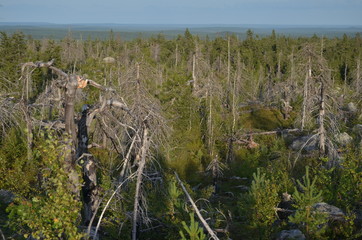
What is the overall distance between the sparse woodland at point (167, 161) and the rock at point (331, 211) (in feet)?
0.22

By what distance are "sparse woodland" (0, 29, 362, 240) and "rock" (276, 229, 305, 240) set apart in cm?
5

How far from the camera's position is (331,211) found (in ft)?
36.4

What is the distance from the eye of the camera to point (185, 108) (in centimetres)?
2756

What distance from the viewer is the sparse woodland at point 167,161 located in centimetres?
714

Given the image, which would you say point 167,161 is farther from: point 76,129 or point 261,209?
point 76,129

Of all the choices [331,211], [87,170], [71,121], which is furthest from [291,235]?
[71,121]

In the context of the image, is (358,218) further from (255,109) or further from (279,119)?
(255,109)

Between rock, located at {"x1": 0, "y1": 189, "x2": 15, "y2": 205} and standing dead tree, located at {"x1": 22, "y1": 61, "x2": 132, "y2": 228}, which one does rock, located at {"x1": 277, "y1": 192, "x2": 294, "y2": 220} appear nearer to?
standing dead tree, located at {"x1": 22, "y1": 61, "x2": 132, "y2": 228}

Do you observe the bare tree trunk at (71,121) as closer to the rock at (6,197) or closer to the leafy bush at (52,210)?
the leafy bush at (52,210)

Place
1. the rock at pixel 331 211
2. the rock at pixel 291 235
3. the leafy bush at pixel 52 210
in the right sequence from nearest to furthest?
the leafy bush at pixel 52 210 → the rock at pixel 291 235 → the rock at pixel 331 211

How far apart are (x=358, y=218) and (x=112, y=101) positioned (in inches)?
328

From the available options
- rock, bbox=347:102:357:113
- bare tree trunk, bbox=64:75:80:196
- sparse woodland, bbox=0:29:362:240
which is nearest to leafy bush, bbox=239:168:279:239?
sparse woodland, bbox=0:29:362:240

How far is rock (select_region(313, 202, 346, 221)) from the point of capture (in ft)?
35.4

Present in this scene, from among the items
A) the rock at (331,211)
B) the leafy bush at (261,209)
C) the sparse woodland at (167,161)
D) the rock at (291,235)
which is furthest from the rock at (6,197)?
the rock at (331,211)
